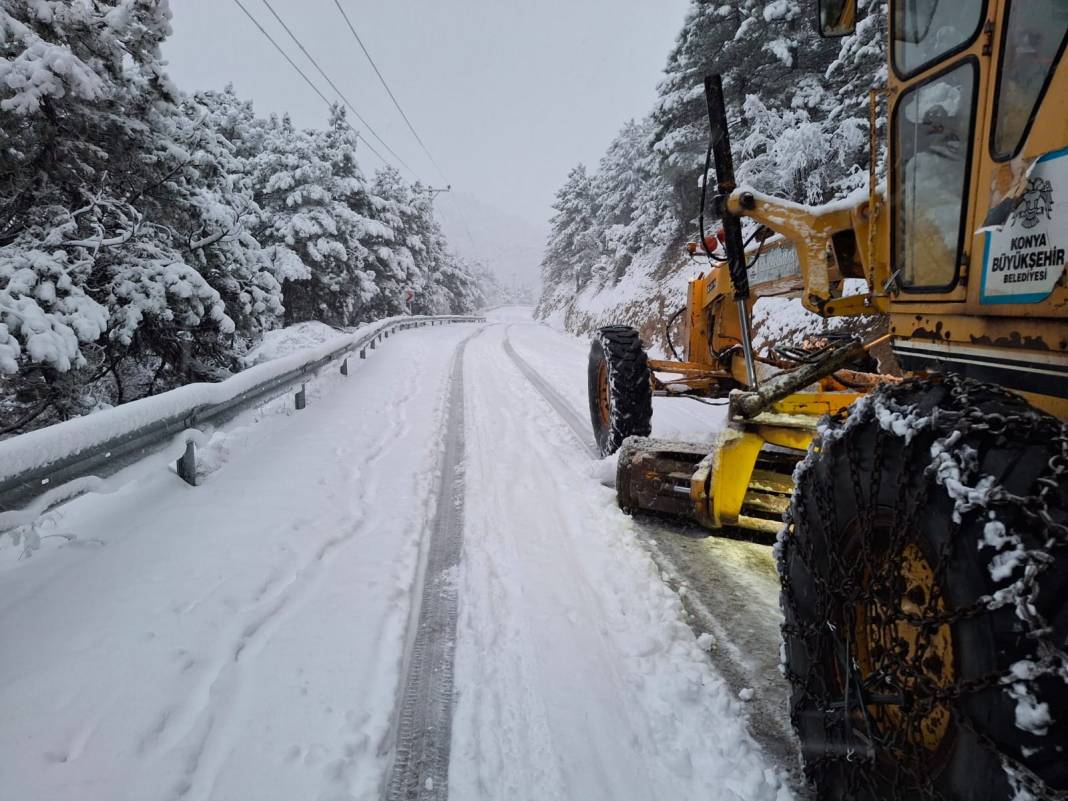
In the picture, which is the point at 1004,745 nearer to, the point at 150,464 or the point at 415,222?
the point at 150,464

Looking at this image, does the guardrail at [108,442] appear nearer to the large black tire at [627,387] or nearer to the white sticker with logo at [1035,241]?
the large black tire at [627,387]

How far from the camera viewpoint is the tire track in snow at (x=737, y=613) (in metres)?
2.33

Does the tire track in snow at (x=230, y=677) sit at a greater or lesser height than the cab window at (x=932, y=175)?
lesser

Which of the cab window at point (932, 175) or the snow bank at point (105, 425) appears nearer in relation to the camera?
the cab window at point (932, 175)

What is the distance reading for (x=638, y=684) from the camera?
2576mm

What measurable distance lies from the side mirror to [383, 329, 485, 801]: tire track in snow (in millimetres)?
3248

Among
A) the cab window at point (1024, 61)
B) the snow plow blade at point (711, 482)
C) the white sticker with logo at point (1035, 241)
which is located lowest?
the snow plow blade at point (711, 482)

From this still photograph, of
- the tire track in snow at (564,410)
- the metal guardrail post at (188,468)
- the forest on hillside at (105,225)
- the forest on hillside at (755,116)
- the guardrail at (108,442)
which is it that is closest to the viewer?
the guardrail at (108,442)

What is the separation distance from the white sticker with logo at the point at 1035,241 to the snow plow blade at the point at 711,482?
1995 millimetres

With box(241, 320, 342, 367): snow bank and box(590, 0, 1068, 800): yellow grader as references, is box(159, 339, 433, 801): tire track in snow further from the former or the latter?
box(241, 320, 342, 367): snow bank

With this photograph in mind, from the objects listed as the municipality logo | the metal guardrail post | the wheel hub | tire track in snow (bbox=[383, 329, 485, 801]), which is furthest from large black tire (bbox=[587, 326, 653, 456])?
the municipality logo

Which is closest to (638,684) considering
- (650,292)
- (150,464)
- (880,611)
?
(880,611)

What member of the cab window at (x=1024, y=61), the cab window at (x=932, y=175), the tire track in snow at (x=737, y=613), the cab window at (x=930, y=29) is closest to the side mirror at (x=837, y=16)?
the cab window at (x=930, y=29)

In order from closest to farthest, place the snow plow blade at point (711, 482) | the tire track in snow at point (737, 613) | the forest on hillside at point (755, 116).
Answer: the tire track in snow at point (737, 613) → the snow plow blade at point (711, 482) → the forest on hillside at point (755, 116)
